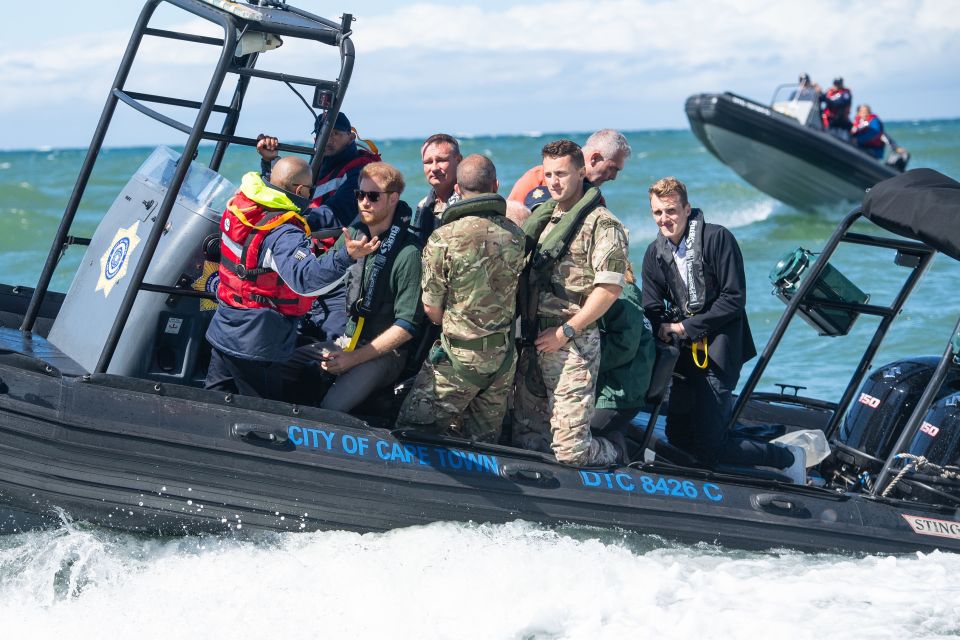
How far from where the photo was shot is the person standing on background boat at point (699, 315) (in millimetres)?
4742

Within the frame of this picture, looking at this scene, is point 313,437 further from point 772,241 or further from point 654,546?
point 772,241

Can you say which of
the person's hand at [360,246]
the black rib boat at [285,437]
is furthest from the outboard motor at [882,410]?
the person's hand at [360,246]

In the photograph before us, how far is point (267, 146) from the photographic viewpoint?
500 cm

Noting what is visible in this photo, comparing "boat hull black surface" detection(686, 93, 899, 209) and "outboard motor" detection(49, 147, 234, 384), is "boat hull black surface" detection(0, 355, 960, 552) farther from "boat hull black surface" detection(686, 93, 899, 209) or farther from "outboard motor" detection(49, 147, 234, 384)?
"boat hull black surface" detection(686, 93, 899, 209)

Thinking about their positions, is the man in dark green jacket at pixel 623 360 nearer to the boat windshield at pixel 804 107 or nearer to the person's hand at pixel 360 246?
the person's hand at pixel 360 246

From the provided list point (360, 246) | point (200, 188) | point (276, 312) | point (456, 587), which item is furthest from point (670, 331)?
point (200, 188)

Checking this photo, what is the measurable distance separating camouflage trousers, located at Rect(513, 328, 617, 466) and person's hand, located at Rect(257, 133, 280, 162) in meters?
1.49

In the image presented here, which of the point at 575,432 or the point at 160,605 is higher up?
the point at 575,432

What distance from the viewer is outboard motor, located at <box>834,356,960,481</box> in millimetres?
5262

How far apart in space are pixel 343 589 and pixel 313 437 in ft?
1.89

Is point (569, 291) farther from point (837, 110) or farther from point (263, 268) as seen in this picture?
point (837, 110)

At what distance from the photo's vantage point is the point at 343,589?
14.0 ft

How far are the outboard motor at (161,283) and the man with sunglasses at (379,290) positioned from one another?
23.7 inches

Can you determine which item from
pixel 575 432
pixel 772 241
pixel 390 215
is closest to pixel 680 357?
pixel 575 432
